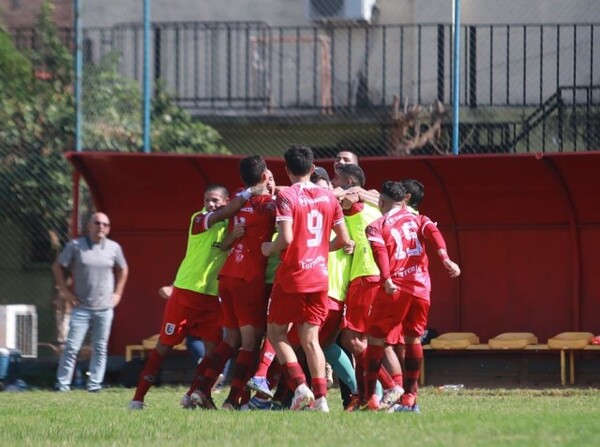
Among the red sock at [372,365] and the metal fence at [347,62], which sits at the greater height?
the metal fence at [347,62]

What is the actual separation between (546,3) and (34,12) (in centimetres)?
765

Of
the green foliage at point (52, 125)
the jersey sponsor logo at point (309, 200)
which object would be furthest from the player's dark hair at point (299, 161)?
the green foliage at point (52, 125)

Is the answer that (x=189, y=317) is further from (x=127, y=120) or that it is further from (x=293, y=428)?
(x=127, y=120)

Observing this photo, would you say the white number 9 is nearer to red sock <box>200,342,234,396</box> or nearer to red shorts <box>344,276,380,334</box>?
red shorts <box>344,276,380,334</box>

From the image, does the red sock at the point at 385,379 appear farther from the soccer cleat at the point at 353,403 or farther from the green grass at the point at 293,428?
the green grass at the point at 293,428

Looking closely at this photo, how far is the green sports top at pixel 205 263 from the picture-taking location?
→ 1130cm

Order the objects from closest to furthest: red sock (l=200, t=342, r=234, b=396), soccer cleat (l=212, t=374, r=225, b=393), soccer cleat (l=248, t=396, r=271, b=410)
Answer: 1. soccer cleat (l=248, t=396, r=271, b=410)
2. red sock (l=200, t=342, r=234, b=396)
3. soccer cleat (l=212, t=374, r=225, b=393)

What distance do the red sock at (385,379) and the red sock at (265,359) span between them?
87 cm

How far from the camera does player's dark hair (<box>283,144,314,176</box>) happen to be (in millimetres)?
10094

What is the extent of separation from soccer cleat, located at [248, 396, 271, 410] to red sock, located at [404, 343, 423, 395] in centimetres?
112

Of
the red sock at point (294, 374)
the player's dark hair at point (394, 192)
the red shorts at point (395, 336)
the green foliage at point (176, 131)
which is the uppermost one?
the green foliage at point (176, 131)

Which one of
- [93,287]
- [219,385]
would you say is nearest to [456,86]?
[219,385]

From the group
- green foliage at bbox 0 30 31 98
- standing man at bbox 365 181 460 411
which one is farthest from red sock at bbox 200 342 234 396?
green foliage at bbox 0 30 31 98

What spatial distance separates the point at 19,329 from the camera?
53.0ft
